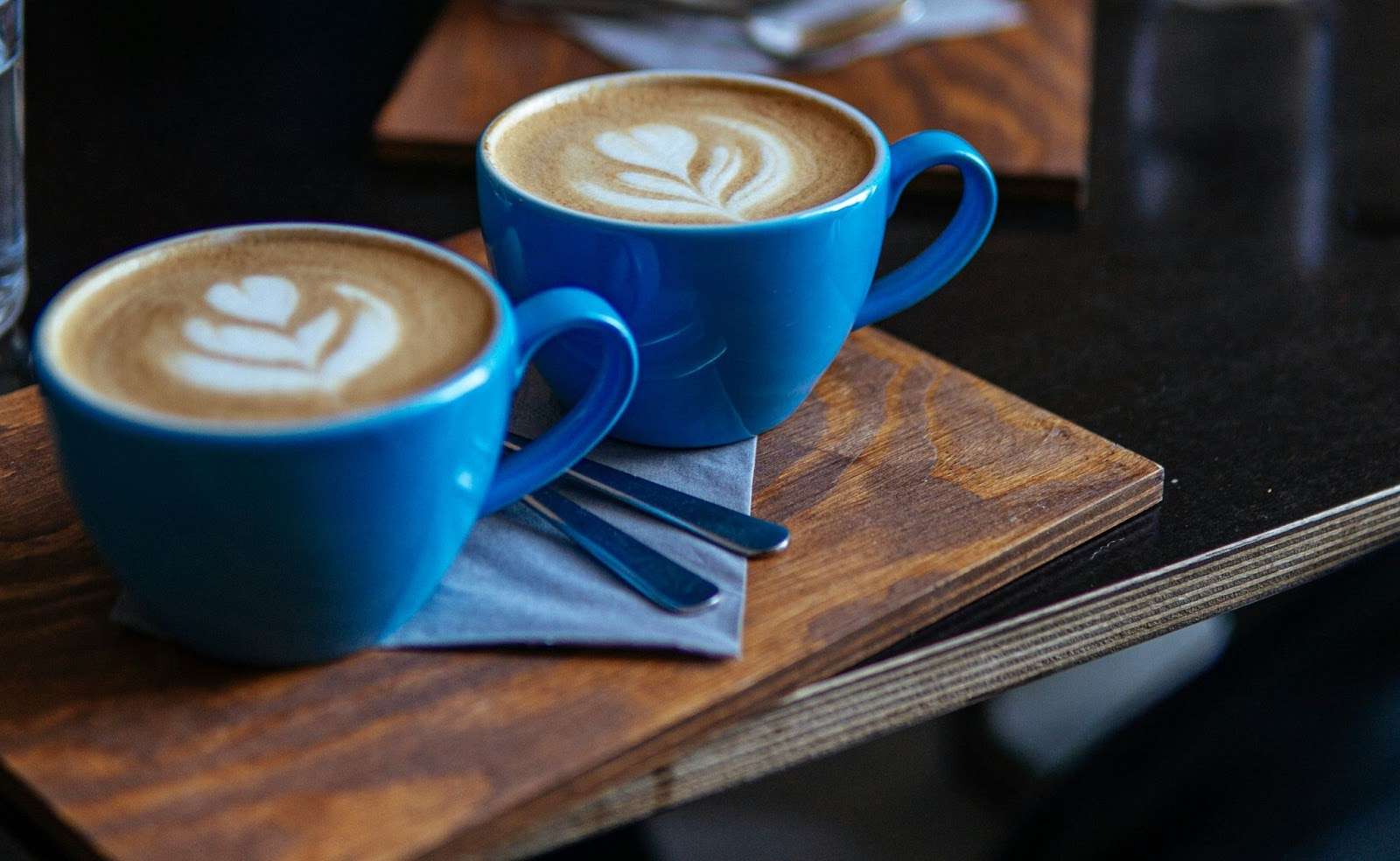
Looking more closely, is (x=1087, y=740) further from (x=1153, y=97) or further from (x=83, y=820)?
(x=83, y=820)

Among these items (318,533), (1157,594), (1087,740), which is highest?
(318,533)

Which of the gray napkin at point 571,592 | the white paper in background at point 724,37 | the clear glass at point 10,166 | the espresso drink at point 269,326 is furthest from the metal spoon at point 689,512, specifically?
the white paper in background at point 724,37

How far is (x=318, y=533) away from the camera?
18.0 inches

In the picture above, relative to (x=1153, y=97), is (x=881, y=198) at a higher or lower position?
higher

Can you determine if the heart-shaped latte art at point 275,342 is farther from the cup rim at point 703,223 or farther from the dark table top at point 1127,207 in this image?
the dark table top at point 1127,207

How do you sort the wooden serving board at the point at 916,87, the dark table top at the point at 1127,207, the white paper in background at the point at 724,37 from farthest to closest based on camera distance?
1. the white paper in background at the point at 724,37
2. the wooden serving board at the point at 916,87
3. the dark table top at the point at 1127,207

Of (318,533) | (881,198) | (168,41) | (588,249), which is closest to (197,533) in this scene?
(318,533)

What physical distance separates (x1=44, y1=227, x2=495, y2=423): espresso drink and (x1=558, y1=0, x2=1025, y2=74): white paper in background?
23.0 inches

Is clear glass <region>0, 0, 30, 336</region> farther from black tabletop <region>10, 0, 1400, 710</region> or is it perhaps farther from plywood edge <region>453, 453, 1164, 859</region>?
plywood edge <region>453, 453, 1164, 859</region>

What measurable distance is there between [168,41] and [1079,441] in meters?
0.78

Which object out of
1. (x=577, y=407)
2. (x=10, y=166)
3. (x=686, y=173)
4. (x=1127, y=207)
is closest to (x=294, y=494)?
(x=577, y=407)

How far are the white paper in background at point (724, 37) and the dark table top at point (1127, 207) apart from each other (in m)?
0.11

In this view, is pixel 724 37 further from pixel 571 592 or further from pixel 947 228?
pixel 571 592

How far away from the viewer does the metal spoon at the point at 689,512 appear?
0.56 meters
